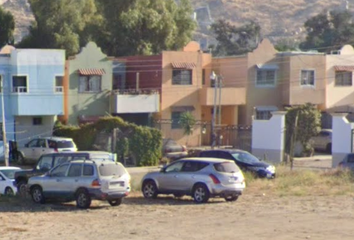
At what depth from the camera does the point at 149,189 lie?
33594mm

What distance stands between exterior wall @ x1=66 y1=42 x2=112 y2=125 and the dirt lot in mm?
25990

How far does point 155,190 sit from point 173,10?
43.3 meters

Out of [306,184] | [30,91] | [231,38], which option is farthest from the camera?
[231,38]

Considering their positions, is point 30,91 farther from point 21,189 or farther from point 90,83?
point 21,189

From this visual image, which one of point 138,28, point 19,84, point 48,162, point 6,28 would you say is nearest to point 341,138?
point 48,162

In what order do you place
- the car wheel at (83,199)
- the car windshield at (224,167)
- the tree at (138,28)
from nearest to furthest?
the car wheel at (83,199), the car windshield at (224,167), the tree at (138,28)

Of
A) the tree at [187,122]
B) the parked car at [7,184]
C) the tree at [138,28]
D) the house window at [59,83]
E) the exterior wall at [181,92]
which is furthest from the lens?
the tree at [138,28]

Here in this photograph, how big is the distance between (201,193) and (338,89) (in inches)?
1490

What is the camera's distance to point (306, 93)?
6612 cm

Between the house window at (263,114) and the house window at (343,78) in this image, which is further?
the house window at (343,78)

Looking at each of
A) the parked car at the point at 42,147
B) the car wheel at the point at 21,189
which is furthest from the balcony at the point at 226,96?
the car wheel at the point at 21,189

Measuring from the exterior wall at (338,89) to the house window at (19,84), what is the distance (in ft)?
73.5

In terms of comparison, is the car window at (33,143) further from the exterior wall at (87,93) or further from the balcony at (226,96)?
the balcony at (226,96)

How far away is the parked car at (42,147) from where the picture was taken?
167 ft
